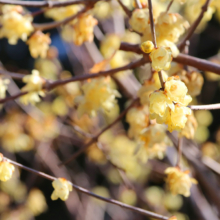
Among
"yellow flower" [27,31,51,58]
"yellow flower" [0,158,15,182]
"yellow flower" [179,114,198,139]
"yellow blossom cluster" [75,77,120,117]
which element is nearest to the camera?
"yellow flower" [0,158,15,182]

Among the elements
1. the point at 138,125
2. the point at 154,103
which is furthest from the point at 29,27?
the point at 154,103

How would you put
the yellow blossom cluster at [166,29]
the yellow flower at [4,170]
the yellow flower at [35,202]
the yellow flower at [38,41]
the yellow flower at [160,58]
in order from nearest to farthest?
1. the yellow flower at [160,58]
2. the yellow flower at [4,170]
3. the yellow blossom cluster at [166,29]
4. the yellow flower at [38,41]
5. the yellow flower at [35,202]

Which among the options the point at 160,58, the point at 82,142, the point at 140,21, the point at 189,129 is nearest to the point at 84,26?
the point at 140,21

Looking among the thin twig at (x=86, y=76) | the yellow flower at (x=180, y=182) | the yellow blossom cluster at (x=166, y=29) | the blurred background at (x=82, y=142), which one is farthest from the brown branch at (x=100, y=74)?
the blurred background at (x=82, y=142)

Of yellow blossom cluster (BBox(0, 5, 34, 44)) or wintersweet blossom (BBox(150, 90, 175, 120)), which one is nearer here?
wintersweet blossom (BBox(150, 90, 175, 120))

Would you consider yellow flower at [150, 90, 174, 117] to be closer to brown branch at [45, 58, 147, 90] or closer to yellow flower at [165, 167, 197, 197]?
brown branch at [45, 58, 147, 90]

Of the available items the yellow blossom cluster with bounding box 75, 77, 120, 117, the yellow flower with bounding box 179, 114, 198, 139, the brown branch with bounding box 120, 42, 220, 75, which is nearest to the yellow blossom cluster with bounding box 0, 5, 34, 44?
the yellow blossom cluster with bounding box 75, 77, 120, 117

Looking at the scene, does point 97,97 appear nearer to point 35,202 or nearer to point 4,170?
point 4,170

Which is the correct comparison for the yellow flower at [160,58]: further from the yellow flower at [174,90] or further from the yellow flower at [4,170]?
the yellow flower at [4,170]
